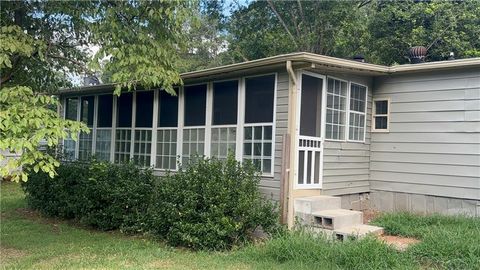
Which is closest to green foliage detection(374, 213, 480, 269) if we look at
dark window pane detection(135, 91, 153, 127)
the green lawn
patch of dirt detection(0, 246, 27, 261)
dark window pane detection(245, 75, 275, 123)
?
the green lawn

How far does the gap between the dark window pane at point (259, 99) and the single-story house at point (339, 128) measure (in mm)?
17

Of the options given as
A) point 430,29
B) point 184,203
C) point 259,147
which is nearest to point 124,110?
point 259,147

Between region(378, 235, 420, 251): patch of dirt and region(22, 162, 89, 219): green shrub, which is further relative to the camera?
region(22, 162, 89, 219): green shrub

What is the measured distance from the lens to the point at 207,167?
682 centimetres

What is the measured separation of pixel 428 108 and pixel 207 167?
4.04 m

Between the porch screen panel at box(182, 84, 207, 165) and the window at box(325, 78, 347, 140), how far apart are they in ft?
7.49

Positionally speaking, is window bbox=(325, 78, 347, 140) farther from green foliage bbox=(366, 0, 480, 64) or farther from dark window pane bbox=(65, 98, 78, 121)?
green foliage bbox=(366, 0, 480, 64)

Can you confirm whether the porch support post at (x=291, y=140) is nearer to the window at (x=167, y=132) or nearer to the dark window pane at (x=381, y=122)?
the dark window pane at (x=381, y=122)

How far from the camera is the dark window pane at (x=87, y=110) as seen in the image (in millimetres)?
11145

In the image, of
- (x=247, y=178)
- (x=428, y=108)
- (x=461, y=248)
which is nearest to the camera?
(x=461, y=248)

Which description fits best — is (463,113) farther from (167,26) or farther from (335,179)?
(167,26)

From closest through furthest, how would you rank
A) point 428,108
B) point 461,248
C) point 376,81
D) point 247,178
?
point 461,248
point 247,178
point 428,108
point 376,81

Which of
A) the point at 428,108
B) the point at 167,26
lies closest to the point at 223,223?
the point at 167,26

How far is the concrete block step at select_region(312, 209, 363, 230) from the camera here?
255 inches
